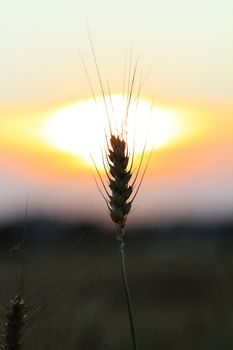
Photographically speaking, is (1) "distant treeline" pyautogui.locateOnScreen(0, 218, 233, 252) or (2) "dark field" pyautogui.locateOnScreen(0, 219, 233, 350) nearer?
(2) "dark field" pyautogui.locateOnScreen(0, 219, 233, 350)

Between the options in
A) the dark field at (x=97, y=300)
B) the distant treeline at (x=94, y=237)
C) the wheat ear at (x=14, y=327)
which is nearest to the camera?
the wheat ear at (x=14, y=327)

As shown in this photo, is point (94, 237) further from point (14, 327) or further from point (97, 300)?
point (14, 327)

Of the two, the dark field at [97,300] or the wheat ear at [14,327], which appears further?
the dark field at [97,300]

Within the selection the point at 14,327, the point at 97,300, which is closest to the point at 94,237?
the point at 97,300

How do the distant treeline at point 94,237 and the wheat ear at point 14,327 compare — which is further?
the distant treeline at point 94,237

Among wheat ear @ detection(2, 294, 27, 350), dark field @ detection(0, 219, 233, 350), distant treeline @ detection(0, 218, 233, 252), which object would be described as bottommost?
wheat ear @ detection(2, 294, 27, 350)

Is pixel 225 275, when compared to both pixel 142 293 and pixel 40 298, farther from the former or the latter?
pixel 142 293

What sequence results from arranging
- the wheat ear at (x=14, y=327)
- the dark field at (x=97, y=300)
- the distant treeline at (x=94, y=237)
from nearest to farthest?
the wheat ear at (x=14, y=327)
the dark field at (x=97, y=300)
the distant treeline at (x=94, y=237)

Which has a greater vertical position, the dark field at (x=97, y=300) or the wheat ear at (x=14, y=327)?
the dark field at (x=97, y=300)

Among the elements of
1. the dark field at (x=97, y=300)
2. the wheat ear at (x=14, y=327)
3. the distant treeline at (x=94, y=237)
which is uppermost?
the distant treeline at (x=94, y=237)
